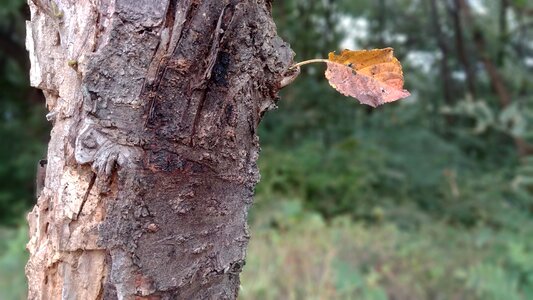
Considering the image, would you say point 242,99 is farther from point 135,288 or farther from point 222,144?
point 135,288

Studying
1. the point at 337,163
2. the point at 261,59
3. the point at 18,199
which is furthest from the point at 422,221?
the point at 261,59

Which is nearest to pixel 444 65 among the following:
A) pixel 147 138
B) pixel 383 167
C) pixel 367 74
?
pixel 383 167

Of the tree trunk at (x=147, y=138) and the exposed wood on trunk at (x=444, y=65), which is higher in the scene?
the exposed wood on trunk at (x=444, y=65)

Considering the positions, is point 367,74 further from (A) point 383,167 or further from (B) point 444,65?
(B) point 444,65

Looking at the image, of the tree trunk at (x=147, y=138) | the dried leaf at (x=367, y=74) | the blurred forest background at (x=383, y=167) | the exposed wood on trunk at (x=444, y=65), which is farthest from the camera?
the exposed wood on trunk at (x=444, y=65)

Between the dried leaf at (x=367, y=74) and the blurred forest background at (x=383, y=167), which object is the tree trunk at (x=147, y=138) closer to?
the dried leaf at (x=367, y=74)

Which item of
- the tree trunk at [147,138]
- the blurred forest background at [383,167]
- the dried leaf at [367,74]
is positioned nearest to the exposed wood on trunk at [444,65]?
the blurred forest background at [383,167]

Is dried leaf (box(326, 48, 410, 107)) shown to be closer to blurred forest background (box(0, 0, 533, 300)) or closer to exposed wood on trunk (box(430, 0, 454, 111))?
blurred forest background (box(0, 0, 533, 300))
